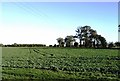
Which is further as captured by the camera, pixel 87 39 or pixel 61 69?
pixel 87 39

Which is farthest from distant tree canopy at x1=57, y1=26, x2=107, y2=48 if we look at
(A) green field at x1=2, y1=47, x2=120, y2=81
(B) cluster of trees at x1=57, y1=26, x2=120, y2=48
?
(A) green field at x1=2, y1=47, x2=120, y2=81

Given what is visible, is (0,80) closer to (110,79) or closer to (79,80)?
(79,80)

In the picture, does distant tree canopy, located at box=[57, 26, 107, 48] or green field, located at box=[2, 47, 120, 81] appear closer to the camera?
green field, located at box=[2, 47, 120, 81]

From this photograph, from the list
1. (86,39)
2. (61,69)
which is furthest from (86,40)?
(61,69)

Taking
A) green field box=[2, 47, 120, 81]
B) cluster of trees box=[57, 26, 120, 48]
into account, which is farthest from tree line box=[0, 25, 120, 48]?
green field box=[2, 47, 120, 81]

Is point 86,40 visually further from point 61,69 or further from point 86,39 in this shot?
point 61,69

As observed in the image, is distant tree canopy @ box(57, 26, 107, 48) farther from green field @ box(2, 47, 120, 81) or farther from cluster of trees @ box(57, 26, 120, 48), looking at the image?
green field @ box(2, 47, 120, 81)

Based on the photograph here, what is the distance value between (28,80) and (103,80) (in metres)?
4.16

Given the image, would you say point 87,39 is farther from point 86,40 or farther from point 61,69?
point 61,69

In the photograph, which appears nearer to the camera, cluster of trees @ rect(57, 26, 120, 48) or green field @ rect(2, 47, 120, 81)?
green field @ rect(2, 47, 120, 81)

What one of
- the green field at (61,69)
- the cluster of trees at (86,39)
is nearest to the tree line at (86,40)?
the cluster of trees at (86,39)

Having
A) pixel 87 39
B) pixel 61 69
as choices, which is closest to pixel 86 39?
pixel 87 39

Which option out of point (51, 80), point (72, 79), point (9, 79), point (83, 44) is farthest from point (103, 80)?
point (83, 44)

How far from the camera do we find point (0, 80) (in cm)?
1305
